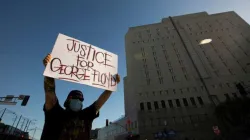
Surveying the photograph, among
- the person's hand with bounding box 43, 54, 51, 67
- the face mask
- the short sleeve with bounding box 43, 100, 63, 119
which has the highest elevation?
the person's hand with bounding box 43, 54, 51, 67

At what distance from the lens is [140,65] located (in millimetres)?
44625

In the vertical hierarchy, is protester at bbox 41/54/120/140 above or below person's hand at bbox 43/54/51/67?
below

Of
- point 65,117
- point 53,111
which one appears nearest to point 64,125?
point 65,117

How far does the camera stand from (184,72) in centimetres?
4072

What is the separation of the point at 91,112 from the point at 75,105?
351 mm

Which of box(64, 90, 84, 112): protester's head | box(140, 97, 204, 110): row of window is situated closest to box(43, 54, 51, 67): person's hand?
box(64, 90, 84, 112): protester's head

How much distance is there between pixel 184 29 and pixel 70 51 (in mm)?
56793

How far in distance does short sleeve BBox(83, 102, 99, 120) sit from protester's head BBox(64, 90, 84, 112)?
6.2 inches

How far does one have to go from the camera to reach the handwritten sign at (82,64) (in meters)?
2.56

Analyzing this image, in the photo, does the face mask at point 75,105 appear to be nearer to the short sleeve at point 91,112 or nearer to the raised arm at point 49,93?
the short sleeve at point 91,112

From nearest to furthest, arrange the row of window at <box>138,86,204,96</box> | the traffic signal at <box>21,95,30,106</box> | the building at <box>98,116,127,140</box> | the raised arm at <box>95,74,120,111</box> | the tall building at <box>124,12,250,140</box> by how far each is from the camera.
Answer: the raised arm at <box>95,74,120,111</box>
the traffic signal at <box>21,95,30,106</box>
the tall building at <box>124,12,250,140</box>
the row of window at <box>138,86,204,96</box>
the building at <box>98,116,127,140</box>

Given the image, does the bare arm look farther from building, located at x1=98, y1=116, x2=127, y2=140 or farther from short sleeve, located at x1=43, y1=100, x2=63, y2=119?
building, located at x1=98, y1=116, x2=127, y2=140

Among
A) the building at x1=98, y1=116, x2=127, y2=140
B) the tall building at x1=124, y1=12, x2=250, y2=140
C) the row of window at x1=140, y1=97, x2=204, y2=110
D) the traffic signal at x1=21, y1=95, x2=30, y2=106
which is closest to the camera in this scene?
the traffic signal at x1=21, y1=95, x2=30, y2=106

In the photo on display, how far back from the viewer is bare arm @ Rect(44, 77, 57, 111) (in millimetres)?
2109
